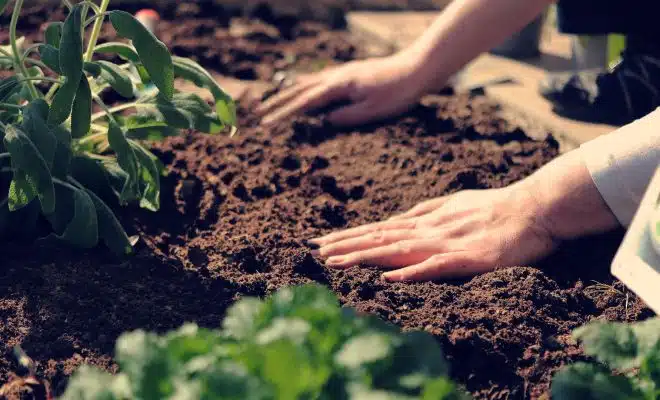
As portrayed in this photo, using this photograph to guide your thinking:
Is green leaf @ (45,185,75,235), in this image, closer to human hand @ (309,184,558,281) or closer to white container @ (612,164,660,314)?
human hand @ (309,184,558,281)

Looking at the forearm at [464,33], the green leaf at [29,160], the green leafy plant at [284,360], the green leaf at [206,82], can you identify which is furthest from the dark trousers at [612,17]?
the green leafy plant at [284,360]

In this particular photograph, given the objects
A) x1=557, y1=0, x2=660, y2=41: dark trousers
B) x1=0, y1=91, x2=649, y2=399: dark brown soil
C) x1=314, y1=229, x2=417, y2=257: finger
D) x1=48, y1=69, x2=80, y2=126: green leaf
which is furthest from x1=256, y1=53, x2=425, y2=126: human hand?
x1=48, y1=69, x2=80, y2=126: green leaf

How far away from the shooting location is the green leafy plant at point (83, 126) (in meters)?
1.98

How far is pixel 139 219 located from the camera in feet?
8.35

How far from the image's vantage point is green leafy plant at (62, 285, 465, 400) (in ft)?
4.01

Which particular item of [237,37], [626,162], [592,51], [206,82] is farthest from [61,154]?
[592,51]

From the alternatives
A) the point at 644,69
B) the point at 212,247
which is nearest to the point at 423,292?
the point at 212,247

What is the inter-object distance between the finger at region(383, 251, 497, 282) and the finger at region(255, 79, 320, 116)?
1.31 m

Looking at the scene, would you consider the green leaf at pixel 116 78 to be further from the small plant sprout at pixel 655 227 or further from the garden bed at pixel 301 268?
the small plant sprout at pixel 655 227

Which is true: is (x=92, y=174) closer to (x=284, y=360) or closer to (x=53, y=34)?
(x=53, y=34)

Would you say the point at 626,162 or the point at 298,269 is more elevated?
the point at 626,162

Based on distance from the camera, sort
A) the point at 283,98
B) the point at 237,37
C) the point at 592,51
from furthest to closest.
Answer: the point at 237,37 < the point at 592,51 < the point at 283,98

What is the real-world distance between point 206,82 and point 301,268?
58 cm

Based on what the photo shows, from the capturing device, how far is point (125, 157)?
2160 mm
